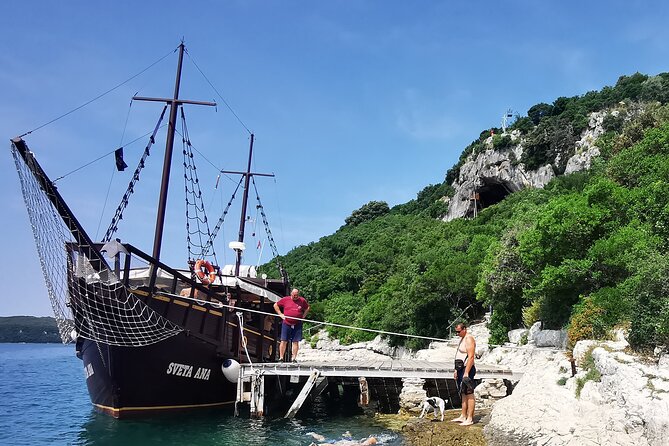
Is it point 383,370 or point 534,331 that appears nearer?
point 383,370

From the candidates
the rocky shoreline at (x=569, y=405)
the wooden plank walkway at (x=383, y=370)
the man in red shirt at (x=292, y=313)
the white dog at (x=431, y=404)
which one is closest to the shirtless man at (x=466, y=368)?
the rocky shoreline at (x=569, y=405)

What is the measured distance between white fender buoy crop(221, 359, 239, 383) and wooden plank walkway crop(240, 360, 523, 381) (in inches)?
12.1

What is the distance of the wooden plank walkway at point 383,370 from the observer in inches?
579

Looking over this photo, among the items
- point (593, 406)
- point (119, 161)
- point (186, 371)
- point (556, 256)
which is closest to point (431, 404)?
point (593, 406)

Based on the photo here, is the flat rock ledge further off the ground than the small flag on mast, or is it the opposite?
the small flag on mast

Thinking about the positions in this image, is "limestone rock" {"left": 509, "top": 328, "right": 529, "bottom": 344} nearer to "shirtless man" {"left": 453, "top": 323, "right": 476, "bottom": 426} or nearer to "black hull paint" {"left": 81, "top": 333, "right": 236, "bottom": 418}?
"shirtless man" {"left": 453, "top": 323, "right": 476, "bottom": 426}

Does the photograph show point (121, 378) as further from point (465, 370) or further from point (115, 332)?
point (465, 370)

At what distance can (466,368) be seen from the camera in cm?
1095

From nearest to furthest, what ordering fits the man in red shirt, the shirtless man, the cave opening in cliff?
the shirtless man < the man in red shirt < the cave opening in cliff

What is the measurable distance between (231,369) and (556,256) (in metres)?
10.5

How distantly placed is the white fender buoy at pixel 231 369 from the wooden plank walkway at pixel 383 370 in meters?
0.31

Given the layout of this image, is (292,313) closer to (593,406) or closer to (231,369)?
(231,369)

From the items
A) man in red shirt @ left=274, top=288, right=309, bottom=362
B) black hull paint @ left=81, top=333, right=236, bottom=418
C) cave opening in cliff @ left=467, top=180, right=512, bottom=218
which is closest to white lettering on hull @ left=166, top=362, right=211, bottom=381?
black hull paint @ left=81, top=333, right=236, bottom=418

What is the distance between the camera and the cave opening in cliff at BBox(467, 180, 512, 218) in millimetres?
64200
